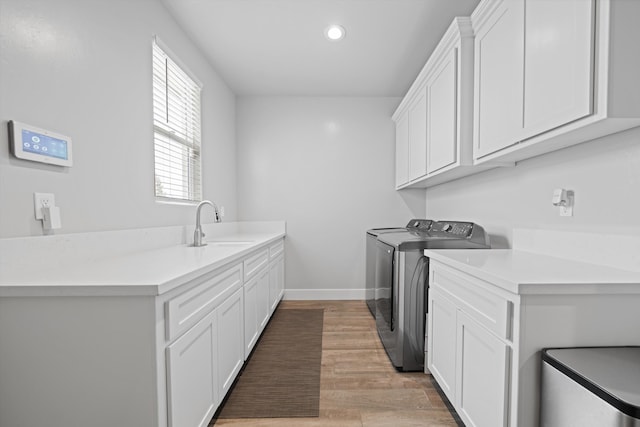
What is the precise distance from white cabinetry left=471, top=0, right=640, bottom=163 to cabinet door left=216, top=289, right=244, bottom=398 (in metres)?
1.70

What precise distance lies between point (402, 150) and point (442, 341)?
2.29m

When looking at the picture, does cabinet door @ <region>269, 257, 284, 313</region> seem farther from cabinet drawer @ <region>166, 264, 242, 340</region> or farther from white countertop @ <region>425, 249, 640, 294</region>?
white countertop @ <region>425, 249, 640, 294</region>

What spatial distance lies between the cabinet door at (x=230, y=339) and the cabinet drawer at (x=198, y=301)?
0.08m

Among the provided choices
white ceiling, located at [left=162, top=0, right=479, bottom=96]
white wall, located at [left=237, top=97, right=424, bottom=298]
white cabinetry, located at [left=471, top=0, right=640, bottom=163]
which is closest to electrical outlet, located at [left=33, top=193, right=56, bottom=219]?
white ceiling, located at [left=162, top=0, right=479, bottom=96]

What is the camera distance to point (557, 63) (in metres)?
1.22

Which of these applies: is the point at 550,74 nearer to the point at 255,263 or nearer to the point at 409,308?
the point at 409,308

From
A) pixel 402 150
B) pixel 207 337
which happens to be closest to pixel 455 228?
pixel 402 150

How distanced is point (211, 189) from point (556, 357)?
9.55ft

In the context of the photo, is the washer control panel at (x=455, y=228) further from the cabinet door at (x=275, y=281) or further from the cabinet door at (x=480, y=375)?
the cabinet door at (x=275, y=281)

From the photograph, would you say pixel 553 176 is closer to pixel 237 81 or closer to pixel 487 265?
pixel 487 265

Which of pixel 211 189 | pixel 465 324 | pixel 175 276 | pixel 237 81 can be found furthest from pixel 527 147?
pixel 237 81

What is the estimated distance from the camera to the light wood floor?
5.46ft

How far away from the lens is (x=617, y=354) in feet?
3.30

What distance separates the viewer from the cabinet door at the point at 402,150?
3342 millimetres
